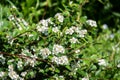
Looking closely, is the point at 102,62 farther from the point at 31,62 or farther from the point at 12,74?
the point at 12,74

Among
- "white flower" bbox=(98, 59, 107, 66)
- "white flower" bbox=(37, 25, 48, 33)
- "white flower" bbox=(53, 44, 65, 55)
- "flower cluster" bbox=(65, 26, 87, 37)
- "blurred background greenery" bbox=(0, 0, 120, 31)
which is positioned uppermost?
"blurred background greenery" bbox=(0, 0, 120, 31)

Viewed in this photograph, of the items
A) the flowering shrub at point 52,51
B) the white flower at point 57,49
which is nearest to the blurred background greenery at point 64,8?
the flowering shrub at point 52,51

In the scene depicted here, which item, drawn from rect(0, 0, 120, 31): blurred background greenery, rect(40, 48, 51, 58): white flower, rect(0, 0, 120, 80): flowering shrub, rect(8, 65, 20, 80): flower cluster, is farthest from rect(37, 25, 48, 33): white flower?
rect(0, 0, 120, 31): blurred background greenery

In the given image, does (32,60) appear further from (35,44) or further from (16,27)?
(16,27)

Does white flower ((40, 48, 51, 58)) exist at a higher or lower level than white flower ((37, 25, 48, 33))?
lower

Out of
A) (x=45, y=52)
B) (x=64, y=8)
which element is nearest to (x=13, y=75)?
(x=45, y=52)

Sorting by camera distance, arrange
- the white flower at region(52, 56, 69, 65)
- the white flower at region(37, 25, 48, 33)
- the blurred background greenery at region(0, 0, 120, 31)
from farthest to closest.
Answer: the blurred background greenery at region(0, 0, 120, 31), the white flower at region(37, 25, 48, 33), the white flower at region(52, 56, 69, 65)

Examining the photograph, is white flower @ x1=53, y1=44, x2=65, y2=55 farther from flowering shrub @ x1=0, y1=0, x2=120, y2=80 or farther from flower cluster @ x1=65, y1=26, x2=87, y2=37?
flower cluster @ x1=65, y1=26, x2=87, y2=37

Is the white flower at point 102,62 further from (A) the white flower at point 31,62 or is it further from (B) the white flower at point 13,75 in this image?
(B) the white flower at point 13,75

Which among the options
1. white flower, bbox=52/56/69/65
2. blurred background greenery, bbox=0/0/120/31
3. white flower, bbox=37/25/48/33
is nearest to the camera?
white flower, bbox=52/56/69/65
